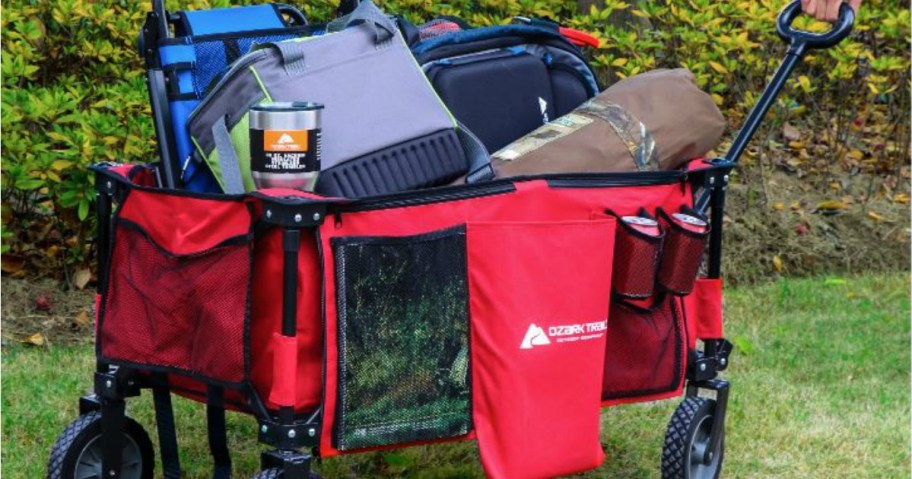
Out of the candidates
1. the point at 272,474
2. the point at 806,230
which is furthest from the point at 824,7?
the point at 806,230

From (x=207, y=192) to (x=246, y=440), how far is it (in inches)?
47.9

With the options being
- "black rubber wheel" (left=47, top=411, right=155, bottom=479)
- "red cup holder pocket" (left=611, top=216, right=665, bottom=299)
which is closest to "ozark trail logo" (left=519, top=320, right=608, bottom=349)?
"red cup holder pocket" (left=611, top=216, right=665, bottom=299)

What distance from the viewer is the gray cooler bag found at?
311cm

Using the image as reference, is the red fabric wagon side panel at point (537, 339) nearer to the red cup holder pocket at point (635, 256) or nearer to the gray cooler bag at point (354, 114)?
the red cup holder pocket at point (635, 256)

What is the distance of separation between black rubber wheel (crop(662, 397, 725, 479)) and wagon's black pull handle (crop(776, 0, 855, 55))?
0.94m

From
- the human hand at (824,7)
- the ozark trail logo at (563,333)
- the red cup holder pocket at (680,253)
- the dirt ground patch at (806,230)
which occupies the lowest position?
the dirt ground patch at (806,230)

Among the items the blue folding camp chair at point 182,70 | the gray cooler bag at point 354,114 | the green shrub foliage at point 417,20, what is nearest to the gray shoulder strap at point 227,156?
the gray cooler bag at point 354,114

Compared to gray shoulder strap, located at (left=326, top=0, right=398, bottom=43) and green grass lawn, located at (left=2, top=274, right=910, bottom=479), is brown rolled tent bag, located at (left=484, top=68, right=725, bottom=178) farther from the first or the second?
green grass lawn, located at (left=2, top=274, right=910, bottom=479)

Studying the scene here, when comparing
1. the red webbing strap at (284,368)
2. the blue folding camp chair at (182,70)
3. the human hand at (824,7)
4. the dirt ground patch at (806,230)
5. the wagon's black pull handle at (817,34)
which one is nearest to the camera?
the red webbing strap at (284,368)

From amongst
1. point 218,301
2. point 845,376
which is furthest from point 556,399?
point 845,376

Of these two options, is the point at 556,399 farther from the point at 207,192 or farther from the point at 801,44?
the point at 801,44

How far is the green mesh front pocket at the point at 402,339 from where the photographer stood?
2.95 m

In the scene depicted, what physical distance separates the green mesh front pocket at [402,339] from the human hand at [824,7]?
134 cm

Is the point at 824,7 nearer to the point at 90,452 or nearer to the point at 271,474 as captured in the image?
the point at 271,474
